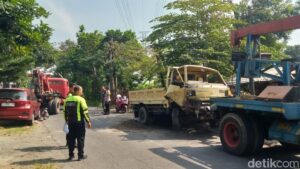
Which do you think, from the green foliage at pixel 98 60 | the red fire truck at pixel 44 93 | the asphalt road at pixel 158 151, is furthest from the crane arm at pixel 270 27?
the green foliage at pixel 98 60

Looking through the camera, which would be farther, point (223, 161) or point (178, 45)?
point (178, 45)

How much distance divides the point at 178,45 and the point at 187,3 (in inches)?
93.6

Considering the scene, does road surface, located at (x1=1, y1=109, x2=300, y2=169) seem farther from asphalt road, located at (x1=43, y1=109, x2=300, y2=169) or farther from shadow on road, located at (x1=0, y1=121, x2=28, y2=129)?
shadow on road, located at (x1=0, y1=121, x2=28, y2=129)

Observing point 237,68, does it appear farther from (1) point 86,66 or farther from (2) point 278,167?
(1) point 86,66

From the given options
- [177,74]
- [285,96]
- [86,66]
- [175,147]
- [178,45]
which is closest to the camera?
[285,96]

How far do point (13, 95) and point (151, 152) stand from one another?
7.79 metres

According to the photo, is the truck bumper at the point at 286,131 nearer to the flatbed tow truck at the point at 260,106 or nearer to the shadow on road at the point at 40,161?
the flatbed tow truck at the point at 260,106

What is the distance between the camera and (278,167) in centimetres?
793

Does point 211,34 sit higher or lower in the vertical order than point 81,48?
lower

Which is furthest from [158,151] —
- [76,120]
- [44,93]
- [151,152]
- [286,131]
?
[44,93]

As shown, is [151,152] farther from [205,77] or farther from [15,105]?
[15,105]

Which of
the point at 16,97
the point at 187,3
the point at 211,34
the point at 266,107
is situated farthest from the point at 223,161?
the point at 187,3

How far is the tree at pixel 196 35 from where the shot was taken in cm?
1789

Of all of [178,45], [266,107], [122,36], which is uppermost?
[122,36]
